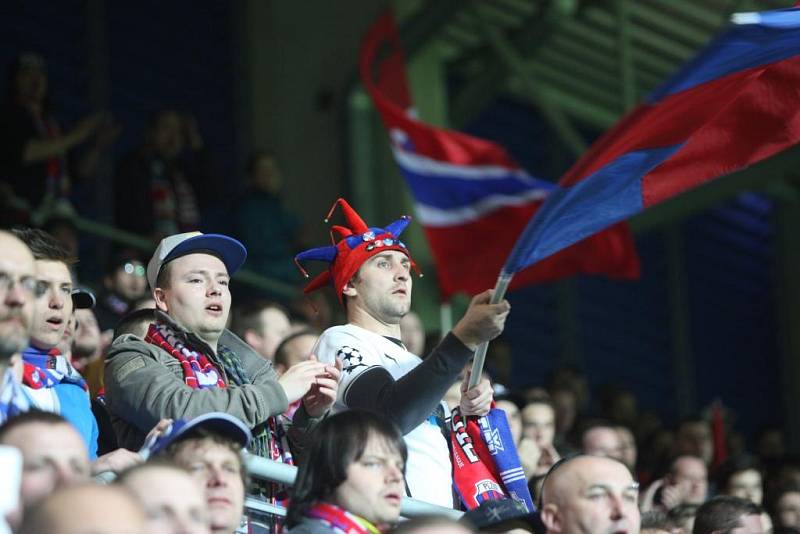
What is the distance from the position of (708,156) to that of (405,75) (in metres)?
5.50

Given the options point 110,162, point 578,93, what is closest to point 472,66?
point 578,93

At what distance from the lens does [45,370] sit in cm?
589

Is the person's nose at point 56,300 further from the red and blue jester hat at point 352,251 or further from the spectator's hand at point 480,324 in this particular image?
the spectator's hand at point 480,324

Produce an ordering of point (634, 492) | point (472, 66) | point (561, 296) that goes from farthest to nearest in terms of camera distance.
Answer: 1. point (561, 296)
2. point (472, 66)
3. point (634, 492)

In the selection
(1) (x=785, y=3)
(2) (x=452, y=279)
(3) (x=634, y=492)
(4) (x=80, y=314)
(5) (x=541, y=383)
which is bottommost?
(3) (x=634, y=492)

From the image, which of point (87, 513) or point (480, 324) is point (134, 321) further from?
point (87, 513)

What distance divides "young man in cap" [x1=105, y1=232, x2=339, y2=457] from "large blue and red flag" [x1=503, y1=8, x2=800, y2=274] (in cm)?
90

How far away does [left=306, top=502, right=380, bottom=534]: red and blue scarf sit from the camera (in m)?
5.00

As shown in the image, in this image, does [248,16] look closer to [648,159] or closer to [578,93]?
[578,93]

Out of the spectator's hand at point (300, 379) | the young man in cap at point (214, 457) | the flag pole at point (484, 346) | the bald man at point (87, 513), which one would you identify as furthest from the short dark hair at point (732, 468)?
the bald man at point (87, 513)

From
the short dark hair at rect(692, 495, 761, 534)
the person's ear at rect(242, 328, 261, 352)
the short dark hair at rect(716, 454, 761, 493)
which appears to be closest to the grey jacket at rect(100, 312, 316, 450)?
the person's ear at rect(242, 328, 261, 352)

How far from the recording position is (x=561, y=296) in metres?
16.5

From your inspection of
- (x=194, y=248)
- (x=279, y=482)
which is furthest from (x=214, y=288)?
(x=279, y=482)

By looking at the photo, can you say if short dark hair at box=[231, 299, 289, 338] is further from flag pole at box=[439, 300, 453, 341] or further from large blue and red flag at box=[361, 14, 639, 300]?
flag pole at box=[439, 300, 453, 341]
